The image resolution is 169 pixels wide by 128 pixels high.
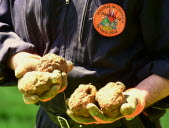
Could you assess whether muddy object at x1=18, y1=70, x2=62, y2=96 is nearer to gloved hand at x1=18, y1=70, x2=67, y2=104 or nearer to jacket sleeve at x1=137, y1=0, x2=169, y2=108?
gloved hand at x1=18, y1=70, x2=67, y2=104

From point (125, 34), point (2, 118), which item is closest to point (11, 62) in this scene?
point (125, 34)

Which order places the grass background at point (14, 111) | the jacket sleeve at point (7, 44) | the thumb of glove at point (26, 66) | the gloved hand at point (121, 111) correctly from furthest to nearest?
the grass background at point (14, 111) → the jacket sleeve at point (7, 44) → the thumb of glove at point (26, 66) → the gloved hand at point (121, 111)

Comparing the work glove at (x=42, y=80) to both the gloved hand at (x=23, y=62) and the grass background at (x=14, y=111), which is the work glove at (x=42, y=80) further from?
the grass background at (x=14, y=111)

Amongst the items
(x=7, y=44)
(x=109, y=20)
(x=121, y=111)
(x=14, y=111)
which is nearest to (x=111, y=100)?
(x=121, y=111)

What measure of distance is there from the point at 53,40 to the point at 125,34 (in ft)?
0.72

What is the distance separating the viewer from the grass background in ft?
7.32

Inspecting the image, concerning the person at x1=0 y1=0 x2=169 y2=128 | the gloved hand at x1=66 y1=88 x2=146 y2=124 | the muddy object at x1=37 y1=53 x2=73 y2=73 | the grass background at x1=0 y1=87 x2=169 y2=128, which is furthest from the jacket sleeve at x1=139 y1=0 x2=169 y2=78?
the grass background at x1=0 y1=87 x2=169 y2=128

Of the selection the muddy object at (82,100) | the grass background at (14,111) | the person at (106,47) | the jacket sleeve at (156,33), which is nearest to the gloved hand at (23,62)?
the person at (106,47)

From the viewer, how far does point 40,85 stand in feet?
3.25

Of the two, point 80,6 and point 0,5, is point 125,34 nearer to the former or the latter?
point 80,6

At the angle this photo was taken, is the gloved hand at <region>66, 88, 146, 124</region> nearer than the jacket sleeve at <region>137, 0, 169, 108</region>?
Yes

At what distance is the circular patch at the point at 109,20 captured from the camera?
3.73 ft

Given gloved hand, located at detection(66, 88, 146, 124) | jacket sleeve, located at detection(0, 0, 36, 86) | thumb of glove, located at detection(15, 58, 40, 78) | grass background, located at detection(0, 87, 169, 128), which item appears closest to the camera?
gloved hand, located at detection(66, 88, 146, 124)

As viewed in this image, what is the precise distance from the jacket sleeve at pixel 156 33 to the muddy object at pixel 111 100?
198 millimetres
